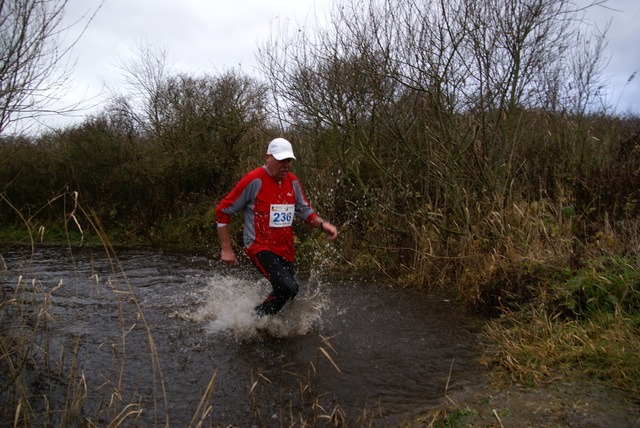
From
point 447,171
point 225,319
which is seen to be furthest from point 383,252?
point 225,319

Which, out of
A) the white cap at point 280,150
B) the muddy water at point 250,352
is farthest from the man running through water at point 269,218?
A: the muddy water at point 250,352

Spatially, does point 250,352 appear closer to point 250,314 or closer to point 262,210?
point 250,314

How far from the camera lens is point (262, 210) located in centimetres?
485

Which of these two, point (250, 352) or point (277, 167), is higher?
point (277, 167)

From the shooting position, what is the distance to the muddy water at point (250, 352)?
11.7 feet

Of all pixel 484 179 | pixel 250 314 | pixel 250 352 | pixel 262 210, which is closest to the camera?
pixel 250 352

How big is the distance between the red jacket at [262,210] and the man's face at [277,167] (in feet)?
0.24

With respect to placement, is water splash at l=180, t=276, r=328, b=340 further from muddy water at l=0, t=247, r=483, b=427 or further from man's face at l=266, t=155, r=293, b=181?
man's face at l=266, t=155, r=293, b=181

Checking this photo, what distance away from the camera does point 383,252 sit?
28.7ft

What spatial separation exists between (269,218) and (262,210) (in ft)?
0.36

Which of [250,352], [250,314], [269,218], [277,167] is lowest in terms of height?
[250,352]

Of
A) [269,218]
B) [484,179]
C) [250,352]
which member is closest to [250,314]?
[250,352]

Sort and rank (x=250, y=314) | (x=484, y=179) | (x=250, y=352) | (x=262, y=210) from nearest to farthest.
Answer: (x=250, y=352), (x=262, y=210), (x=250, y=314), (x=484, y=179)

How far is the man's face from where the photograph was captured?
15.6 feet
